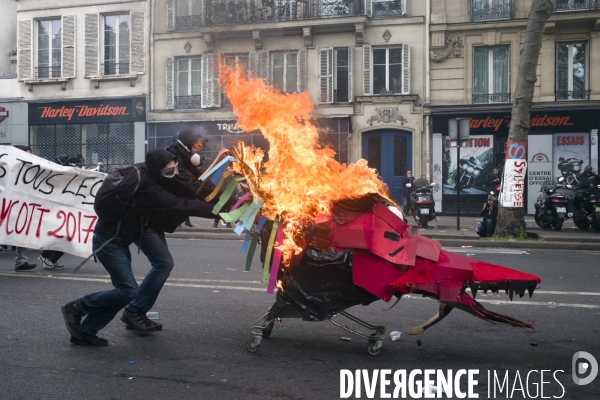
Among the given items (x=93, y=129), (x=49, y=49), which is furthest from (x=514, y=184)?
(x=49, y=49)

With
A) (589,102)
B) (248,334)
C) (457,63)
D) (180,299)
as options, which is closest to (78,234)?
(180,299)

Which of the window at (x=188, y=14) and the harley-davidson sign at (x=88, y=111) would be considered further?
the harley-davidson sign at (x=88, y=111)

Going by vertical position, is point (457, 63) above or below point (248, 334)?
above

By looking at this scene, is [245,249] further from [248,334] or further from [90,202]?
[90,202]

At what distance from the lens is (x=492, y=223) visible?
611 inches

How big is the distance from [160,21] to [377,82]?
29.7ft

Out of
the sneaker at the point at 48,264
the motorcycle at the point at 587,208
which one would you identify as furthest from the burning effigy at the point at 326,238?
the motorcycle at the point at 587,208

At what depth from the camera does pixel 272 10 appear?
24.0 metres

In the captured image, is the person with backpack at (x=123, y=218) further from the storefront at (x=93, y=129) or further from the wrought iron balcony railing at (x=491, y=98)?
the storefront at (x=93, y=129)

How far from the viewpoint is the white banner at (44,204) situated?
9.30 m

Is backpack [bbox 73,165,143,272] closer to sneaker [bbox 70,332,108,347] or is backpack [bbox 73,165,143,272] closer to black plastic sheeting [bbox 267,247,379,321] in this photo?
sneaker [bbox 70,332,108,347]

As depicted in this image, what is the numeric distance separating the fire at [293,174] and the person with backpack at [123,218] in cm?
52

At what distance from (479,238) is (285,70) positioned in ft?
39.2
